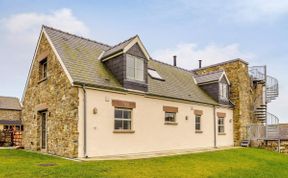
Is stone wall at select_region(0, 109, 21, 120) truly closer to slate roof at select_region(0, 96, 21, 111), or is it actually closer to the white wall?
slate roof at select_region(0, 96, 21, 111)

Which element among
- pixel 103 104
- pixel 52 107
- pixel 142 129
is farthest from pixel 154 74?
pixel 52 107

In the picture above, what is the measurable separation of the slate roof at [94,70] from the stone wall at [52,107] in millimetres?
626

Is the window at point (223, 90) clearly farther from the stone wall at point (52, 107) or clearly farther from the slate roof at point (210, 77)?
the stone wall at point (52, 107)

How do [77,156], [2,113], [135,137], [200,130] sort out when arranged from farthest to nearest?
1. [2,113]
2. [200,130]
3. [135,137]
4. [77,156]

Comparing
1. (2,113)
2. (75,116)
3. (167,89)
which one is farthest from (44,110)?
(2,113)

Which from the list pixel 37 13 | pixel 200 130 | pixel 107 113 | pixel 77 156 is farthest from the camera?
pixel 200 130

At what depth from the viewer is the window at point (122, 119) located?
48.4 ft

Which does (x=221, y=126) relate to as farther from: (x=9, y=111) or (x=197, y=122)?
(x=9, y=111)

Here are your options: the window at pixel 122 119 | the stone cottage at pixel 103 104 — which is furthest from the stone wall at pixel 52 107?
the window at pixel 122 119

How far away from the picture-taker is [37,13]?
1656cm

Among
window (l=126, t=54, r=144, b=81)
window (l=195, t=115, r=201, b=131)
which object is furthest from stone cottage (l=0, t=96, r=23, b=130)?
window (l=126, t=54, r=144, b=81)

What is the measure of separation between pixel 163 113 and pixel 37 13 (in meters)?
10.3

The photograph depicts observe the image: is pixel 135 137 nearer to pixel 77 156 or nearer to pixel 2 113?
pixel 77 156

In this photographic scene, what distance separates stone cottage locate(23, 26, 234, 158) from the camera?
13.5m
